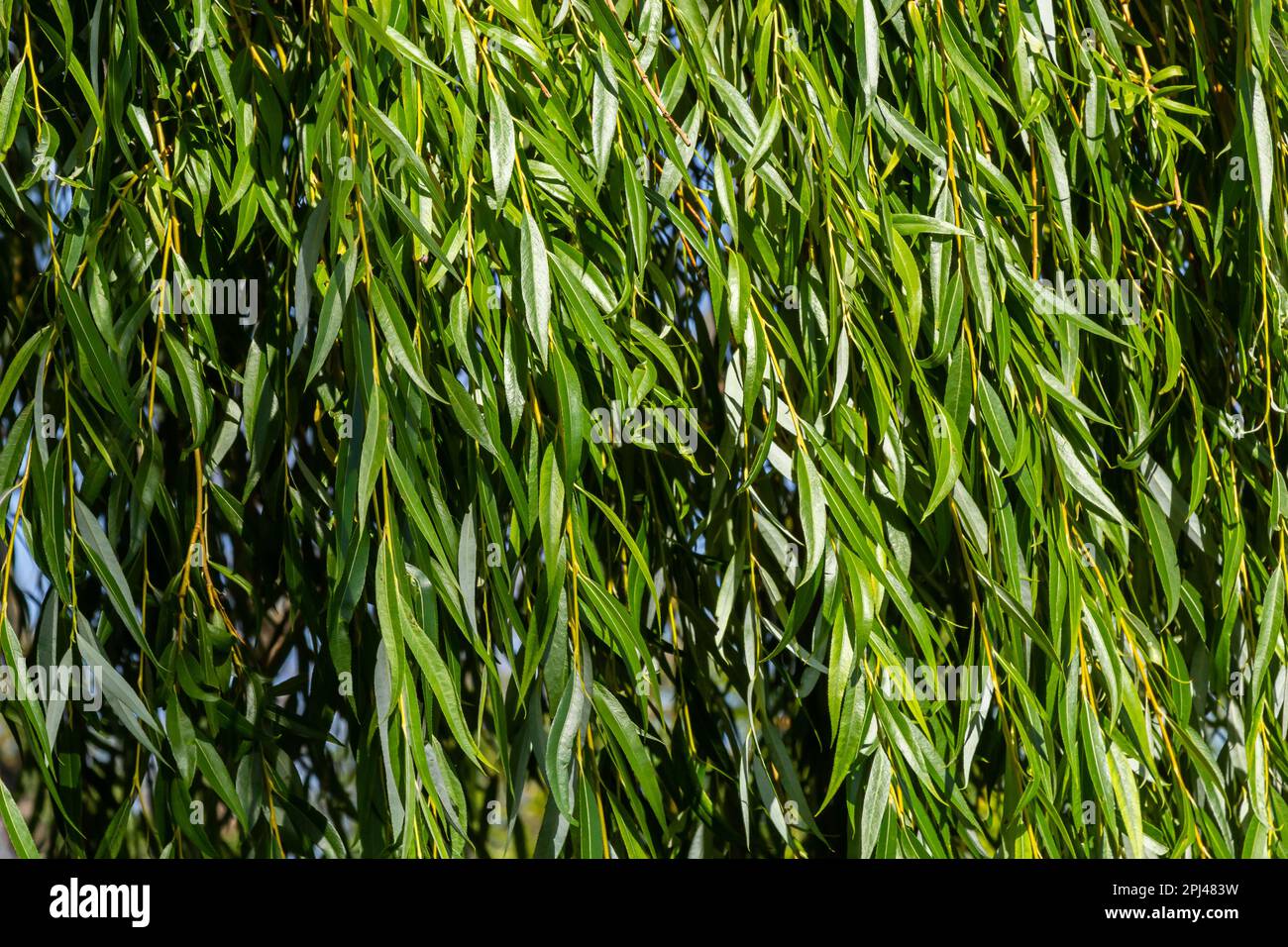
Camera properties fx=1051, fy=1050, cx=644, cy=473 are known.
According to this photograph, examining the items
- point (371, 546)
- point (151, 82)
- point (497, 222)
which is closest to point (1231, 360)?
point (497, 222)

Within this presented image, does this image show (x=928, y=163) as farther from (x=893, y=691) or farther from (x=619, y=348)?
(x=893, y=691)

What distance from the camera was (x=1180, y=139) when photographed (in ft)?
4.01

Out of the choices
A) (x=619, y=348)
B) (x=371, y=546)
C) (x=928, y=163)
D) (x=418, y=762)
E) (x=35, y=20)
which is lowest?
(x=418, y=762)

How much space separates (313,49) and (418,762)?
630 mm

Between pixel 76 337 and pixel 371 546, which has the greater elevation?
pixel 76 337

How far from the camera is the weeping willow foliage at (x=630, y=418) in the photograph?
0.83 metres

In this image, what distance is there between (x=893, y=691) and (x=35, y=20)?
0.94 m

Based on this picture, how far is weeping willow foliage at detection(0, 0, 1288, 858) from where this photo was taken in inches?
32.8

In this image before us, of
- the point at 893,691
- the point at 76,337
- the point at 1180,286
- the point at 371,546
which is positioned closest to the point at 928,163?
the point at 1180,286

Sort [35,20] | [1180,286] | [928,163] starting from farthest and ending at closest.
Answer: [1180,286] < [928,163] < [35,20]

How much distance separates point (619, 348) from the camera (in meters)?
0.88

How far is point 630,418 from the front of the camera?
88 cm

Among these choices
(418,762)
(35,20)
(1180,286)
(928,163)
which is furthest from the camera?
(1180,286)

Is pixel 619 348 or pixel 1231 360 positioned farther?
pixel 1231 360
